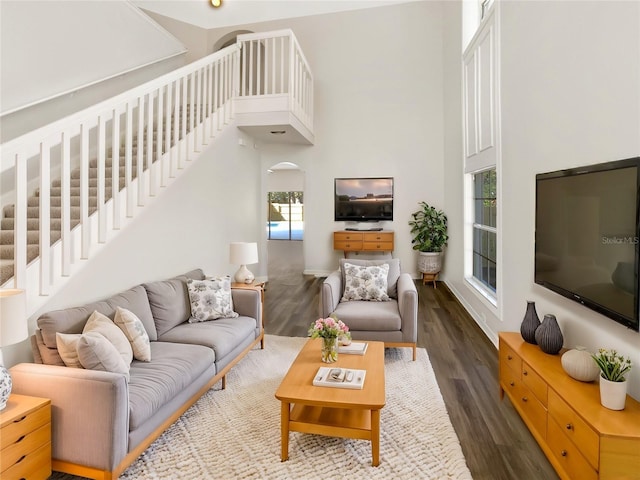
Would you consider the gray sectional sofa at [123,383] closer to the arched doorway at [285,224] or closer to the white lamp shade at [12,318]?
the white lamp shade at [12,318]

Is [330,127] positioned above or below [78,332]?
above

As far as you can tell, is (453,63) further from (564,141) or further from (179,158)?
(179,158)

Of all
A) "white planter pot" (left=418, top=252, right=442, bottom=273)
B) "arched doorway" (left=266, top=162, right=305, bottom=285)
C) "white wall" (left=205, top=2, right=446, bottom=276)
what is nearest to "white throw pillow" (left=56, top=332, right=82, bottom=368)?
"arched doorway" (left=266, top=162, right=305, bottom=285)

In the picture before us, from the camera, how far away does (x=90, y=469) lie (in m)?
1.78

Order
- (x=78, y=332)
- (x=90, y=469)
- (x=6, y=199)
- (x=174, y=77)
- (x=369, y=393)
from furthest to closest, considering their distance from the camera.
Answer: (x=174, y=77) → (x=6, y=199) → (x=78, y=332) → (x=369, y=393) → (x=90, y=469)

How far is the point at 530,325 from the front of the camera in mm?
2496

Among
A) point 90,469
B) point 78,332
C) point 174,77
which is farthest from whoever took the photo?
point 174,77

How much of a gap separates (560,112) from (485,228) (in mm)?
2279

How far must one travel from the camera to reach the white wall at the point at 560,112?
1.84 meters

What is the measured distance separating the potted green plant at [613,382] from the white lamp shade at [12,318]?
2711 mm

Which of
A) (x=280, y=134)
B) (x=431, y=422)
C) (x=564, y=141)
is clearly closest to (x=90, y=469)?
(x=431, y=422)

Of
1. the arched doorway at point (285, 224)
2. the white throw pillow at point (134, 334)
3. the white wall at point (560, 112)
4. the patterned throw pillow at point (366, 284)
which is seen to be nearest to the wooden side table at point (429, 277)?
the arched doorway at point (285, 224)

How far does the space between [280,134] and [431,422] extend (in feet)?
16.8

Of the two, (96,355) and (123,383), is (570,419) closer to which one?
(123,383)
